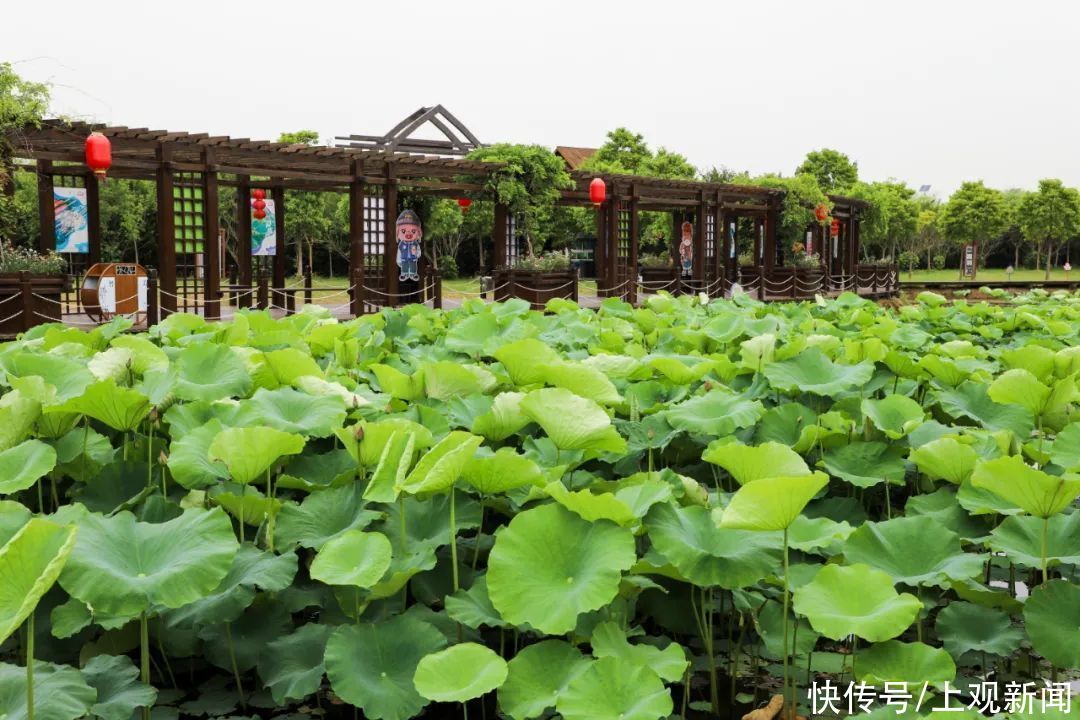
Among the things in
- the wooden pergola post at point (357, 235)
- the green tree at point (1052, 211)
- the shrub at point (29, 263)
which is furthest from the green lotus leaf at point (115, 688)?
the green tree at point (1052, 211)

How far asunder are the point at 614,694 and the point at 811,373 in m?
1.21

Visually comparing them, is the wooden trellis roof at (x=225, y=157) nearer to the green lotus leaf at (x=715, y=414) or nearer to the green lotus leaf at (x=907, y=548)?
the green lotus leaf at (x=715, y=414)

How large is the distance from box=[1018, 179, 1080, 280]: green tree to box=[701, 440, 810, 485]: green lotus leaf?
45545 mm

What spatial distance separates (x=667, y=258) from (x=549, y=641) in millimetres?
21843

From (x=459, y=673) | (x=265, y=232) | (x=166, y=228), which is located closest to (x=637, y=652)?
(x=459, y=673)

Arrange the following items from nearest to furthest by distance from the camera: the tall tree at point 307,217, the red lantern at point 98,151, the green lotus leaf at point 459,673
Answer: the green lotus leaf at point 459,673
the red lantern at point 98,151
the tall tree at point 307,217

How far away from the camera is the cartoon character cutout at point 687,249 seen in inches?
904

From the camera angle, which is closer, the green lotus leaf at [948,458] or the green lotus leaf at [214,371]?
the green lotus leaf at [948,458]

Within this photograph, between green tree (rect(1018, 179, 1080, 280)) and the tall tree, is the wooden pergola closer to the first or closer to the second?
the tall tree

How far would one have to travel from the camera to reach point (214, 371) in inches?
86.4

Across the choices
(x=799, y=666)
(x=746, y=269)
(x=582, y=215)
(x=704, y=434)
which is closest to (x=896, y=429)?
(x=704, y=434)

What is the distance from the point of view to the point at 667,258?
22.9m

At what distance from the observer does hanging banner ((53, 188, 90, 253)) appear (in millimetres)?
12469

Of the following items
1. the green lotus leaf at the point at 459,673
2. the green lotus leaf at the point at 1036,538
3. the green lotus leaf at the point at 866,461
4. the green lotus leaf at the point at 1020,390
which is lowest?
the green lotus leaf at the point at 459,673
